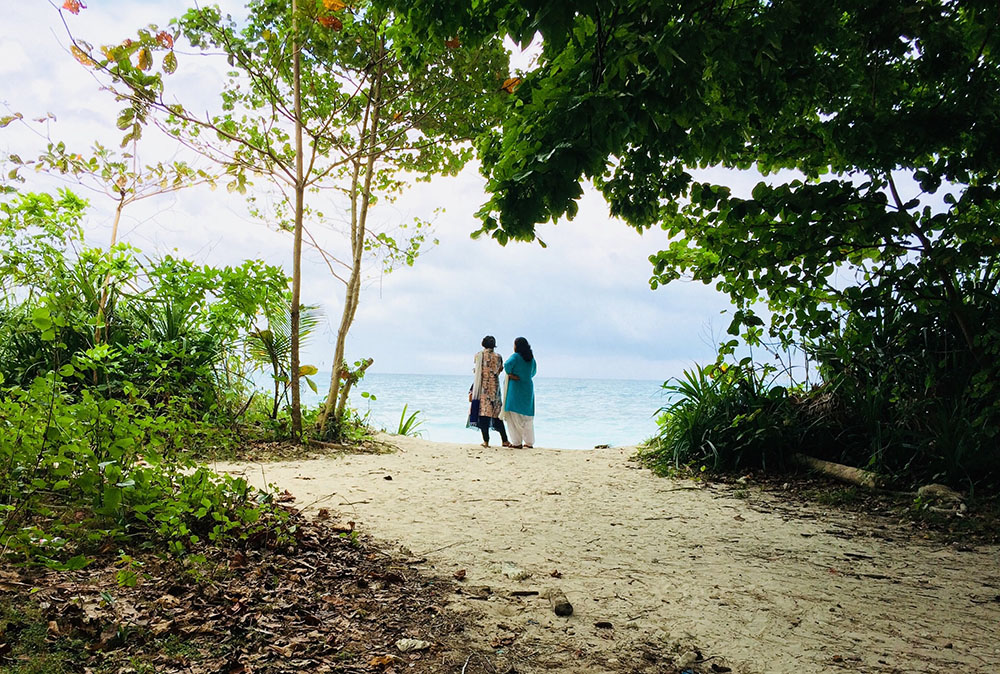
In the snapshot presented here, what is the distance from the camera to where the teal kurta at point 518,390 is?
32.3ft

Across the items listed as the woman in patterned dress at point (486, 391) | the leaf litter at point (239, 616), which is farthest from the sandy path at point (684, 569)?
the woman in patterned dress at point (486, 391)

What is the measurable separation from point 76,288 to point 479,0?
5.81m

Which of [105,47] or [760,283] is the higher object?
[105,47]

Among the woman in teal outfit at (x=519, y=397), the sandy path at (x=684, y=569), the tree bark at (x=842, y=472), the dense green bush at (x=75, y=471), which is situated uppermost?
the woman in teal outfit at (x=519, y=397)

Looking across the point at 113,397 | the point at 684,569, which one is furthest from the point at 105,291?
the point at 684,569

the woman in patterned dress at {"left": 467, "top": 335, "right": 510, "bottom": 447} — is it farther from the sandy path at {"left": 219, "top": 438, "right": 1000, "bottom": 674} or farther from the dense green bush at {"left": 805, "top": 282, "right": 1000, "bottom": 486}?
the dense green bush at {"left": 805, "top": 282, "right": 1000, "bottom": 486}

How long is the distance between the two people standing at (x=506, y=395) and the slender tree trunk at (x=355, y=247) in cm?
229

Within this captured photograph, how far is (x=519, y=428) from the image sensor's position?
32.6 ft

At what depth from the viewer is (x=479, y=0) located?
141 inches

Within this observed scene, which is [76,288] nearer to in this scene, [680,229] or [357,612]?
[357,612]

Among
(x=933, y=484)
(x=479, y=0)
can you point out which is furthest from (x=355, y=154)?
(x=933, y=484)

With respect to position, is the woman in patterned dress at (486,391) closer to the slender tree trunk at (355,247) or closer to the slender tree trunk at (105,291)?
the slender tree trunk at (355,247)

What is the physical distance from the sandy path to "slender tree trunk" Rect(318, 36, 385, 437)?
1.80 m

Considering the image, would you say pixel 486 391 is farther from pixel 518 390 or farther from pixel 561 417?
pixel 561 417
